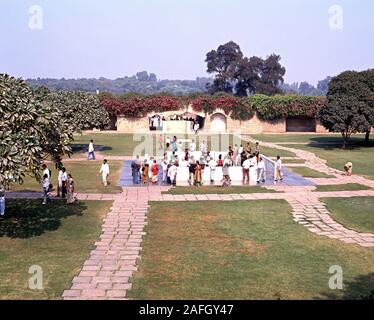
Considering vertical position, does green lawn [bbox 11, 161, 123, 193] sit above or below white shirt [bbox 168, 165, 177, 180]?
below

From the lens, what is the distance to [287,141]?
1523 inches

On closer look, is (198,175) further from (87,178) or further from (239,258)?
(239,258)

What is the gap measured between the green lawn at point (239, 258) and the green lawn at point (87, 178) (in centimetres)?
383

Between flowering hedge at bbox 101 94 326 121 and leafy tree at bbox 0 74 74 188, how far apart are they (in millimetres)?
34929

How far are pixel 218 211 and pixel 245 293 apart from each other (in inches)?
249

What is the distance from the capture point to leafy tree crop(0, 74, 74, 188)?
10525 millimetres

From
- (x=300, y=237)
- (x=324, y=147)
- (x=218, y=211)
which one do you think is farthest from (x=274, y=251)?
(x=324, y=147)

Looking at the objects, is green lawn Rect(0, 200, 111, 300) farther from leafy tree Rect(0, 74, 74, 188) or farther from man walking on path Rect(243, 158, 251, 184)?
Result: man walking on path Rect(243, 158, 251, 184)

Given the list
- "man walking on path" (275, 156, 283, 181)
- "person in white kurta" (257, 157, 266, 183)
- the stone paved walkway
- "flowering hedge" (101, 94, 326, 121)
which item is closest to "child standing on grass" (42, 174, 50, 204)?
the stone paved walkway

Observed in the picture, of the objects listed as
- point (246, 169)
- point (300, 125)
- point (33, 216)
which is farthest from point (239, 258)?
point (300, 125)

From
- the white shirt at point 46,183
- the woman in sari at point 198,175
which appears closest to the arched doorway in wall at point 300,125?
the woman in sari at point 198,175

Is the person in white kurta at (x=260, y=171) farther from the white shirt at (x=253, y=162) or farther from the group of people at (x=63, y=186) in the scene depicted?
the group of people at (x=63, y=186)

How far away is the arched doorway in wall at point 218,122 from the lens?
4897 cm

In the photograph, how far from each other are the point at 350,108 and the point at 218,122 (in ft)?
63.0
